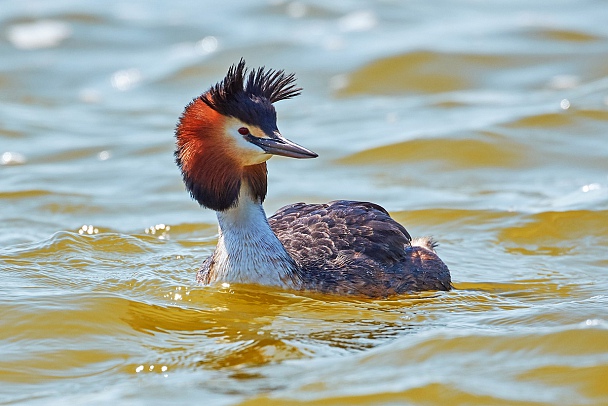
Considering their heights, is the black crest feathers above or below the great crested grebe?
above

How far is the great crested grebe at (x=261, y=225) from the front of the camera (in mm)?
8484

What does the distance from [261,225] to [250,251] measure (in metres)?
0.23

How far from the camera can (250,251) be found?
28.6ft

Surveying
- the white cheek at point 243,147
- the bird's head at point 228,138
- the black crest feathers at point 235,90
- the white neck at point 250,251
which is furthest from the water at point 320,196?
the black crest feathers at point 235,90

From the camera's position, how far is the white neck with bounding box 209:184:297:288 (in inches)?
342

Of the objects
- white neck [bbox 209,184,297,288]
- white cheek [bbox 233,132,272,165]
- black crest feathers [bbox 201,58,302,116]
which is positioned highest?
black crest feathers [bbox 201,58,302,116]

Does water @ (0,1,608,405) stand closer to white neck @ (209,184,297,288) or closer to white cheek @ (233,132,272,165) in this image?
white neck @ (209,184,297,288)

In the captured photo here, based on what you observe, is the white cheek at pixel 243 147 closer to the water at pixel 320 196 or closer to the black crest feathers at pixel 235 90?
the black crest feathers at pixel 235 90

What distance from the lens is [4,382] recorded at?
288 inches

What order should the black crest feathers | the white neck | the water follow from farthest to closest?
the white neck, the black crest feathers, the water

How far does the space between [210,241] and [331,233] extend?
232 centimetres

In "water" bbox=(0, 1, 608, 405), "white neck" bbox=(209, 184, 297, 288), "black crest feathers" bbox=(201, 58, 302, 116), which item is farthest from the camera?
"white neck" bbox=(209, 184, 297, 288)

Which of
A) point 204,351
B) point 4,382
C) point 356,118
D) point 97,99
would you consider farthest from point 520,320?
point 97,99

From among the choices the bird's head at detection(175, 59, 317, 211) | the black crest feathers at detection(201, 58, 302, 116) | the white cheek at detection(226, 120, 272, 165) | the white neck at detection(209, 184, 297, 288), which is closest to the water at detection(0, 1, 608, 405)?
the white neck at detection(209, 184, 297, 288)
